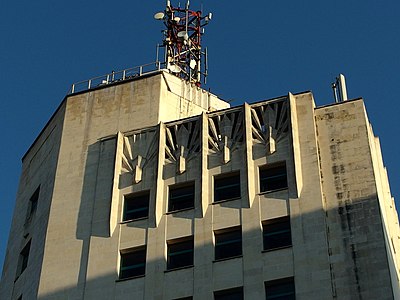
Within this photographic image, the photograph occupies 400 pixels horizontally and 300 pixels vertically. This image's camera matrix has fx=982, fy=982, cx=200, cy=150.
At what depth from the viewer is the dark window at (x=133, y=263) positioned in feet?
145

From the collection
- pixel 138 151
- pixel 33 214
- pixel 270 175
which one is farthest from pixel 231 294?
pixel 33 214

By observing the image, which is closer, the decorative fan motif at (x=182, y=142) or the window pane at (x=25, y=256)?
the decorative fan motif at (x=182, y=142)

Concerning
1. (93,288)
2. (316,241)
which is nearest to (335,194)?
(316,241)

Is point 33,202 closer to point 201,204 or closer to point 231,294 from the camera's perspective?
point 201,204

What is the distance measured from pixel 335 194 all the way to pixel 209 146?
705 cm

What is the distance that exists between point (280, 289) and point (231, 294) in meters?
2.14

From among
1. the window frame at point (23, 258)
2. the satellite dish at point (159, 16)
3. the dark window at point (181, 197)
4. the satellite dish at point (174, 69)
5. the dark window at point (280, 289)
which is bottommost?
the dark window at point (280, 289)

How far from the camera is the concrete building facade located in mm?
41500

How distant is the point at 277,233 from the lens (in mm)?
43094

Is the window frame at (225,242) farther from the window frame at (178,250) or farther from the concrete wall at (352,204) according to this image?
the concrete wall at (352,204)

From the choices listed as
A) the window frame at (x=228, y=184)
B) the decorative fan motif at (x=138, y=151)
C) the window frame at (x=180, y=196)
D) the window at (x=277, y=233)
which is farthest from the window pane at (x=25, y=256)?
the window at (x=277, y=233)

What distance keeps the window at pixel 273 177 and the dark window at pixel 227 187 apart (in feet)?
3.93

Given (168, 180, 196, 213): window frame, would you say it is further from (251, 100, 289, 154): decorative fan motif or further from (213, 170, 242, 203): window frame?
(251, 100, 289, 154): decorative fan motif

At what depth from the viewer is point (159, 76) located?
51562 mm
